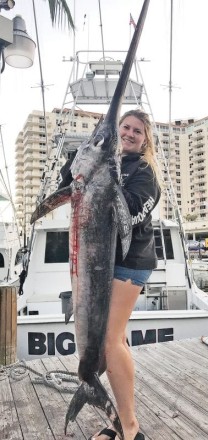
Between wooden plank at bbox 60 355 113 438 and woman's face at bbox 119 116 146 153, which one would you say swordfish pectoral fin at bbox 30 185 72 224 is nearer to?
woman's face at bbox 119 116 146 153

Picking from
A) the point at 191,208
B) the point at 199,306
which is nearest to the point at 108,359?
the point at 199,306

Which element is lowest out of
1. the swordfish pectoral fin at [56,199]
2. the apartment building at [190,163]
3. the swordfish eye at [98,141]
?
the swordfish pectoral fin at [56,199]

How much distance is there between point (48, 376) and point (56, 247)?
5.47 metres

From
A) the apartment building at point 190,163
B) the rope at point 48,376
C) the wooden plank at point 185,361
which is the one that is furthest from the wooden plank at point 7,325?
the apartment building at point 190,163

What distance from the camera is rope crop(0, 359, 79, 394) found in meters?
3.21

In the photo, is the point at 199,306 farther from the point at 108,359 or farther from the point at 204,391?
the point at 108,359

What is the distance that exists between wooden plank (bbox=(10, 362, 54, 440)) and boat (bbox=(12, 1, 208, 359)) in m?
2.10

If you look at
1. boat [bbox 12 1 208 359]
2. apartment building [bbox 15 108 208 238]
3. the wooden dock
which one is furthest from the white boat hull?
apartment building [bbox 15 108 208 238]

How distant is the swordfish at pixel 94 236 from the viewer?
1.88 m

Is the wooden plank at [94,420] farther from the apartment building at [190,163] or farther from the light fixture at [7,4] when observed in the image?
the apartment building at [190,163]

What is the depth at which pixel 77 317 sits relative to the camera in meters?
1.95

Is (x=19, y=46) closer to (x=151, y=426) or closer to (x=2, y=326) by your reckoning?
(x=2, y=326)

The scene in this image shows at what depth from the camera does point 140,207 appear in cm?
204

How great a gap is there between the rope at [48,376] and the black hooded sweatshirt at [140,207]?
5.21 ft
